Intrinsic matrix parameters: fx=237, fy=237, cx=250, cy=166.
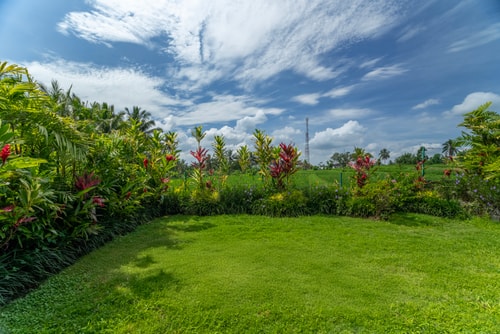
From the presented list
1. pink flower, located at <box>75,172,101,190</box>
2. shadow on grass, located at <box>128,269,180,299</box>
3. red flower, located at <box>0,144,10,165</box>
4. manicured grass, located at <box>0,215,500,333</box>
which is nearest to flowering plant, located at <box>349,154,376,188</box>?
manicured grass, located at <box>0,215,500,333</box>

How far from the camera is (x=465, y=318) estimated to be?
1988mm

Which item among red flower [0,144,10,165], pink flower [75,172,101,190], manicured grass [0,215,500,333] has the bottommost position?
manicured grass [0,215,500,333]

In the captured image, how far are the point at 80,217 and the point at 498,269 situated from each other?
5.51 meters

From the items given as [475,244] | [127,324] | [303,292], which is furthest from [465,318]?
[127,324]

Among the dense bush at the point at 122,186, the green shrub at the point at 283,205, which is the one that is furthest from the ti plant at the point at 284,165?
the green shrub at the point at 283,205

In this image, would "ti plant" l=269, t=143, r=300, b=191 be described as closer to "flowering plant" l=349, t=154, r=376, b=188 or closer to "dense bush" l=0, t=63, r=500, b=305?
"dense bush" l=0, t=63, r=500, b=305

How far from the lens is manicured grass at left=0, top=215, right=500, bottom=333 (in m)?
1.97

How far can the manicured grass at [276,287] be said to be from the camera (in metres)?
1.97

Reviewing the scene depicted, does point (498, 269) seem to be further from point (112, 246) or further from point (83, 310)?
point (112, 246)

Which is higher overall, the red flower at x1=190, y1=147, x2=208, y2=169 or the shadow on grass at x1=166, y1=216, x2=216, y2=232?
the red flower at x1=190, y1=147, x2=208, y2=169

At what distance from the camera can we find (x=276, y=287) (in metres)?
2.43

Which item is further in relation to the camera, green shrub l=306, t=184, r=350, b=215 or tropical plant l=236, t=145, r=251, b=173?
tropical plant l=236, t=145, r=251, b=173

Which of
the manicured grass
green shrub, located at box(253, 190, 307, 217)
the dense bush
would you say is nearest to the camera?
the manicured grass

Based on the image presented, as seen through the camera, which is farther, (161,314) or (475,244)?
(475,244)
